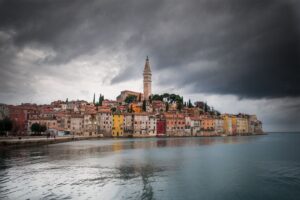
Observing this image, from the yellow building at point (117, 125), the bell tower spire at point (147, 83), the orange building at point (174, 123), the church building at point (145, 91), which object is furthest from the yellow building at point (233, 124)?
the yellow building at point (117, 125)

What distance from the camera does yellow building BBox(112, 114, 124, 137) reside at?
91.2 m

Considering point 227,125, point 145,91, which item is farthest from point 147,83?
point 227,125

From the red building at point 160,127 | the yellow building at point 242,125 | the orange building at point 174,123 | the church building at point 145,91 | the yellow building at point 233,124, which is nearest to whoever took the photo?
the red building at point 160,127

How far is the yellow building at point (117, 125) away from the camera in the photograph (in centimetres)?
9125

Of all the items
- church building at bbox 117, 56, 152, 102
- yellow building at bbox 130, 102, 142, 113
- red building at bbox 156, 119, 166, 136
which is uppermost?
church building at bbox 117, 56, 152, 102

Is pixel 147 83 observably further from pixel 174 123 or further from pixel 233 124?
pixel 233 124

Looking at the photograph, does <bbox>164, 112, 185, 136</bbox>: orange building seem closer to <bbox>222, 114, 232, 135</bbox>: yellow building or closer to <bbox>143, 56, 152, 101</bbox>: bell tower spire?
<bbox>222, 114, 232, 135</bbox>: yellow building

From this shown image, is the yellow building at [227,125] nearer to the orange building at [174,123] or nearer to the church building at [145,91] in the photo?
the orange building at [174,123]

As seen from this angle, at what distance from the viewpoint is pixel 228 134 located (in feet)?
389

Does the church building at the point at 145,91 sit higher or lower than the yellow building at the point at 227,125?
higher

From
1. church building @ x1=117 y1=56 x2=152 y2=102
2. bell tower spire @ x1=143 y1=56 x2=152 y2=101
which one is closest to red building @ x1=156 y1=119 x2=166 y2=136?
church building @ x1=117 y1=56 x2=152 y2=102

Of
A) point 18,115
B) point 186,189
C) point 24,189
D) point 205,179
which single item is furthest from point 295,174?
point 18,115

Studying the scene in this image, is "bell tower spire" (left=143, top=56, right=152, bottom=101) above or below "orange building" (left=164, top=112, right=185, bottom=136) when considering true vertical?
above

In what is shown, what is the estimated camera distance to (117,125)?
91875 millimetres
